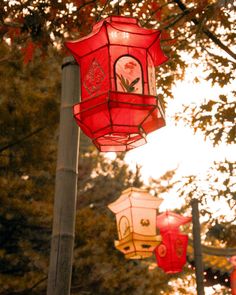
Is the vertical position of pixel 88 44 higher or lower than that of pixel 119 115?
higher

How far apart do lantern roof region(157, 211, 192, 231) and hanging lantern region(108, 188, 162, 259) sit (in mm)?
1873

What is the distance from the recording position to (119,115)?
349 centimetres

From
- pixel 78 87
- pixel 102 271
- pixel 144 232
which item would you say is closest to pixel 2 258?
pixel 102 271

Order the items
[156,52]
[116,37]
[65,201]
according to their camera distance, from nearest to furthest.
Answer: [65,201] → [116,37] → [156,52]

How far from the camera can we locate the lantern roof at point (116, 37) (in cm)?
363

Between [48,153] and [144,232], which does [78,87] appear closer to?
[144,232]

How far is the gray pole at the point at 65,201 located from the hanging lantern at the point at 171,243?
7.08 meters

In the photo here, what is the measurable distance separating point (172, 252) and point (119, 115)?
742 cm

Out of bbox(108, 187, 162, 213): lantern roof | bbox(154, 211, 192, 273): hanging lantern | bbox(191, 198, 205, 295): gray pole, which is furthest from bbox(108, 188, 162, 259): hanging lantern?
bbox(154, 211, 192, 273): hanging lantern

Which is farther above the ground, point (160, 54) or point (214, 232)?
point (160, 54)

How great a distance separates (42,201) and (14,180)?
121 centimetres

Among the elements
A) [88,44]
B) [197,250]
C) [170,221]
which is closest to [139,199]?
[197,250]

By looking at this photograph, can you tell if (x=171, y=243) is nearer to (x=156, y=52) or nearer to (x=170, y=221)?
(x=170, y=221)

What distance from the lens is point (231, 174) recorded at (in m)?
6.60
